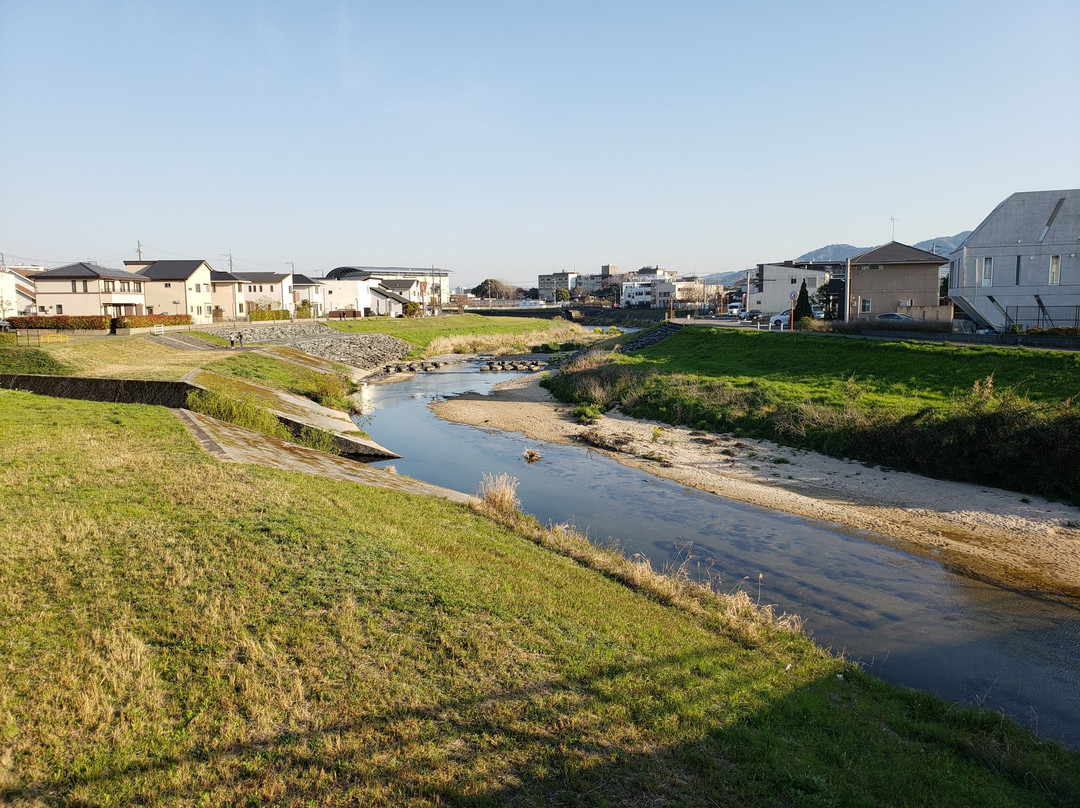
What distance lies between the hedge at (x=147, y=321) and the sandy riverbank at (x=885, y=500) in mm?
37680

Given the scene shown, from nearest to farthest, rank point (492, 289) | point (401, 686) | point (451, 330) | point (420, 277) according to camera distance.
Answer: point (401, 686) < point (451, 330) < point (420, 277) < point (492, 289)

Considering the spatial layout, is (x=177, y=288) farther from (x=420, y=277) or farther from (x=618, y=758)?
(x=420, y=277)

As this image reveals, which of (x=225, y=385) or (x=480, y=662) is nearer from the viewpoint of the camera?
(x=480, y=662)

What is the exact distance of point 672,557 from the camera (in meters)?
15.1

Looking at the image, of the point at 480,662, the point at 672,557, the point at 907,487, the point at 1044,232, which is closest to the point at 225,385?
the point at 672,557

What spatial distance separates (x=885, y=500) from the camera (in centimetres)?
1920

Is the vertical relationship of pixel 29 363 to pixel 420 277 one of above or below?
below

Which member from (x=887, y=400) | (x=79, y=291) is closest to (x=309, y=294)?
(x=79, y=291)

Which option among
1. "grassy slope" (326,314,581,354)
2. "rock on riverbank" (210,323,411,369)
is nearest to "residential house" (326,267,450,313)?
"grassy slope" (326,314,581,354)

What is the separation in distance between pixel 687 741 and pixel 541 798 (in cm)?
180

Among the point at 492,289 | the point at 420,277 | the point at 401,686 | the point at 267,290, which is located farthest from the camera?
the point at 492,289

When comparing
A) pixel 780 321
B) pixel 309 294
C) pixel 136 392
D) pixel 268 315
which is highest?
pixel 309 294

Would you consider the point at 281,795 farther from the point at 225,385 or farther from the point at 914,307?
the point at 914,307

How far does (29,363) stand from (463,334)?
56.0 metres
